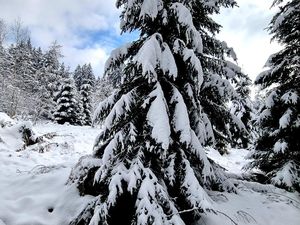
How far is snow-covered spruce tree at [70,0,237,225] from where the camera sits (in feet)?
15.4

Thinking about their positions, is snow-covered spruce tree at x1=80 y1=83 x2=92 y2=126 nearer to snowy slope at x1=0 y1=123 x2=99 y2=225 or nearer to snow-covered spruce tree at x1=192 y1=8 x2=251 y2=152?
snowy slope at x1=0 y1=123 x2=99 y2=225

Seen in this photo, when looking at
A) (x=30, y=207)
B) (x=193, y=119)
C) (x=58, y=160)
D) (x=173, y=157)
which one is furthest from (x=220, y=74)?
(x=58, y=160)

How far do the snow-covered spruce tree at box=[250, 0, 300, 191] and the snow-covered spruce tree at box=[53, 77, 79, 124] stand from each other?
30017mm

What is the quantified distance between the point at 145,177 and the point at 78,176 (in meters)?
2.45

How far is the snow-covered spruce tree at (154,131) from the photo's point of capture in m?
4.68

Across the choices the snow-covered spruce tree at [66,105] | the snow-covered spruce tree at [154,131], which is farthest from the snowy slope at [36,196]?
the snow-covered spruce tree at [66,105]

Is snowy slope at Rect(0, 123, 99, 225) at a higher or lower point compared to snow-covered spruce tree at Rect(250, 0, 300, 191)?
lower

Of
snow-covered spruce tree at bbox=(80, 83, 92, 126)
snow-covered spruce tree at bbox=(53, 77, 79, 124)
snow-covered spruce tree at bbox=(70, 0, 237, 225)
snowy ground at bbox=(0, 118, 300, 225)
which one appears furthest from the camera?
snow-covered spruce tree at bbox=(80, 83, 92, 126)

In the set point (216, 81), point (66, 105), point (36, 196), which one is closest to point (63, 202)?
point (36, 196)

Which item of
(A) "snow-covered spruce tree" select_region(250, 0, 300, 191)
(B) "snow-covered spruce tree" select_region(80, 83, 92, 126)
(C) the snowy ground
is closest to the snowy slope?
(C) the snowy ground

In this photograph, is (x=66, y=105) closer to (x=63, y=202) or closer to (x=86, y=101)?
(x=86, y=101)

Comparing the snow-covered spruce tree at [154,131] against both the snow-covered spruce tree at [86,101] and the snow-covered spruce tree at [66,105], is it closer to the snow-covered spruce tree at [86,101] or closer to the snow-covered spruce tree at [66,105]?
the snow-covered spruce tree at [66,105]

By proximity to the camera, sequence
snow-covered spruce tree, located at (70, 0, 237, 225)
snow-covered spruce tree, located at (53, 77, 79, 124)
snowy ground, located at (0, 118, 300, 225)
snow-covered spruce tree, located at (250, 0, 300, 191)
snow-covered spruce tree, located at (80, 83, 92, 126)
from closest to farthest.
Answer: snow-covered spruce tree, located at (70, 0, 237, 225) < snowy ground, located at (0, 118, 300, 225) < snow-covered spruce tree, located at (250, 0, 300, 191) < snow-covered spruce tree, located at (53, 77, 79, 124) < snow-covered spruce tree, located at (80, 83, 92, 126)

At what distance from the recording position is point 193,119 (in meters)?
5.97
